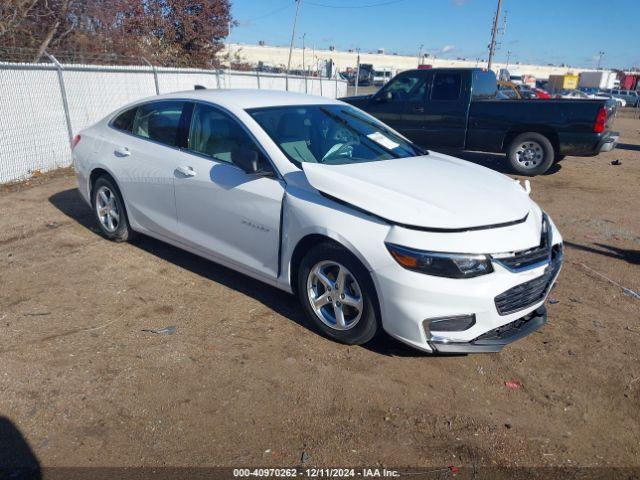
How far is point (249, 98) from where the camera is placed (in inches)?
177

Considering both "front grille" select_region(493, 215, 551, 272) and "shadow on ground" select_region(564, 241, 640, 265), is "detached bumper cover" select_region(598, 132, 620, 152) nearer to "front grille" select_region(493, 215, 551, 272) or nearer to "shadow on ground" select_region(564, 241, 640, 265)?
"shadow on ground" select_region(564, 241, 640, 265)

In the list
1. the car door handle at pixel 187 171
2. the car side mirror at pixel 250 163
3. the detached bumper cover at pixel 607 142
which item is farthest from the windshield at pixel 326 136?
the detached bumper cover at pixel 607 142

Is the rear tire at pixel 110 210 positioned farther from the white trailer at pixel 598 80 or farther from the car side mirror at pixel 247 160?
the white trailer at pixel 598 80

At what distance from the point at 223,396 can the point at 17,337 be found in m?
1.72

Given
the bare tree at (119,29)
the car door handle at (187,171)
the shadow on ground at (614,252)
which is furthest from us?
the bare tree at (119,29)

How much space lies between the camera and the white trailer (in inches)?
2431

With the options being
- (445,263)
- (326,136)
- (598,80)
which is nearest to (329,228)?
(445,263)

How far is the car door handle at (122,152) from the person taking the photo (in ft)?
16.6

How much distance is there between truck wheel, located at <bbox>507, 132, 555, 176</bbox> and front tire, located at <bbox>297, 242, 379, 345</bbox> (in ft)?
23.6

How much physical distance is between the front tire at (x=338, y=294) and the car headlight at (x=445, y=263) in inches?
12.4

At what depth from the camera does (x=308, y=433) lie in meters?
2.80

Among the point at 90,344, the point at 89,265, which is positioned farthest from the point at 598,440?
the point at 89,265

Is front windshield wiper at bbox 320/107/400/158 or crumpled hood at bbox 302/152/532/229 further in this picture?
front windshield wiper at bbox 320/107/400/158

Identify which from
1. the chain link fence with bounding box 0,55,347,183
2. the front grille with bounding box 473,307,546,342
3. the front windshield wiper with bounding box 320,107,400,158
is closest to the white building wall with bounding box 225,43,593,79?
the chain link fence with bounding box 0,55,347,183
